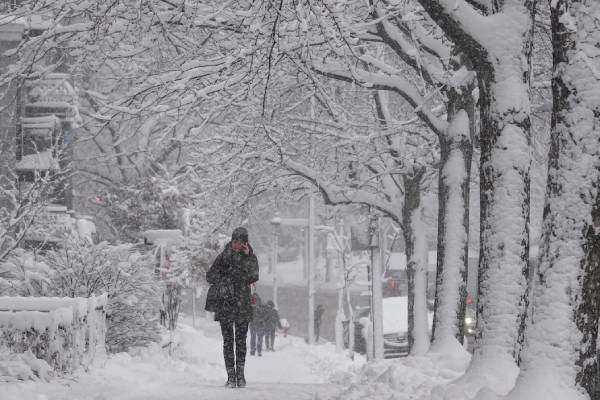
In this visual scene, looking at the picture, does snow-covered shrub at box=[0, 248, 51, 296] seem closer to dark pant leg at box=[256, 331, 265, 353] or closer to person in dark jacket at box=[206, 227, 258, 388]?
person in dark jacket at box=[206, 227, 258, 388]

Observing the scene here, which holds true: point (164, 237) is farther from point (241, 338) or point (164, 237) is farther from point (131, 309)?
point (241, 338)

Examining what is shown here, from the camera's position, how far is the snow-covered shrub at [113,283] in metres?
13.6

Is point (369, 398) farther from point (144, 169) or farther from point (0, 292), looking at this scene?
point (144, 169)

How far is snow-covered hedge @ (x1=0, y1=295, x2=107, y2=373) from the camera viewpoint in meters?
8.78

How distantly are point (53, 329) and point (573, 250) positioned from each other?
528cm

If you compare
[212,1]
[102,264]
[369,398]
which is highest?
[212,1]

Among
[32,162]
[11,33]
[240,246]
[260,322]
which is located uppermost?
[11,33]

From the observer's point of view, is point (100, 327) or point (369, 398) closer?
point (369, 398)

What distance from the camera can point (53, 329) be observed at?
9.05m

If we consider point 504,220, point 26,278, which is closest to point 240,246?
point 504,220

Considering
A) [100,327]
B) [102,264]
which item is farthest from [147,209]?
[100,327]

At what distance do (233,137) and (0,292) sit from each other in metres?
4.50

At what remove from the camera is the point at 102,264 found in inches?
548

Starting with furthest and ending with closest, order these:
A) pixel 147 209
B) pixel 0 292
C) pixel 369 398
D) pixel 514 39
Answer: pixel 147 209 < pixel 0 292 < pixel 369 398 < pixel 514 39
